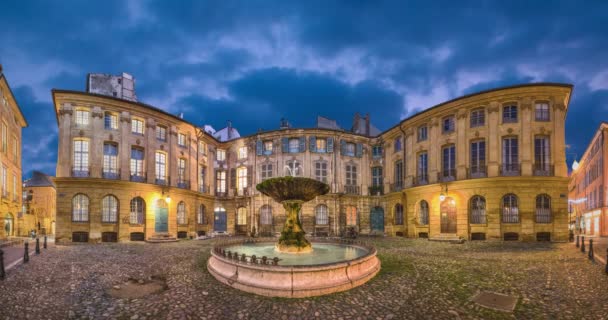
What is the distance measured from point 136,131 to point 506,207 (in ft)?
86.9

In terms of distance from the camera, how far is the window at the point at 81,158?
20302 mm

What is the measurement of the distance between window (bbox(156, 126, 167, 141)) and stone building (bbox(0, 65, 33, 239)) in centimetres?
984

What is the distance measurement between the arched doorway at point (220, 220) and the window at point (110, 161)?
10448 mm

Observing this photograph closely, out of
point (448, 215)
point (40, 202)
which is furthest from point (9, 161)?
point (448, 215)

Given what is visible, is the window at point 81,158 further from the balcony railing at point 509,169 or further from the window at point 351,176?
the balcony railing at point 509,169

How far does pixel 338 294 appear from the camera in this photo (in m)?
7.05

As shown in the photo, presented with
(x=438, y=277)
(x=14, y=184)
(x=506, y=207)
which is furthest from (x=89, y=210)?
(x=506, y=207)

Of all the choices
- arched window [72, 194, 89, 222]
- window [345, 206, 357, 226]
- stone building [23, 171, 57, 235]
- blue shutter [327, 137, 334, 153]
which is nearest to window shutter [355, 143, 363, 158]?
blue shutter [327, 137, 334, 153]

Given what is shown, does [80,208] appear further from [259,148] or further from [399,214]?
[399,214]

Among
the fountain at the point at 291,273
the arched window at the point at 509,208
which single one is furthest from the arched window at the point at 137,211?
the arched window at the point at 509,208

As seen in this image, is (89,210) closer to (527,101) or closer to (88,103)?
(88,103)

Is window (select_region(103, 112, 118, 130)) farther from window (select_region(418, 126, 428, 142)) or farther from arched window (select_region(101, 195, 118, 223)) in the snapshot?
window (select_region(418, 126, 428, 142))

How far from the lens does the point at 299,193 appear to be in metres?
11.4

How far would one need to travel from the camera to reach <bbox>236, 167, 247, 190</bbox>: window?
29.6m
